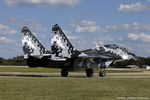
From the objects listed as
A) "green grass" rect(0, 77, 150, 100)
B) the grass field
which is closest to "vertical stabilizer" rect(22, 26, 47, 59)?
the grass field

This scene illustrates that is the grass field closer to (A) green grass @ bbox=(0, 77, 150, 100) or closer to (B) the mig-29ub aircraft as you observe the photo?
(A) green grass @ bbox=(0, 77, 150, 100)

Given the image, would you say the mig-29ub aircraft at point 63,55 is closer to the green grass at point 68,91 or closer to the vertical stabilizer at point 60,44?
the vertical stabilizer at point 60,44

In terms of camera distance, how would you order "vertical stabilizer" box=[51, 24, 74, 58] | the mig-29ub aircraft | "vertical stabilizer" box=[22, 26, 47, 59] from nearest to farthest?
1. the mig-29ub aircraft
2. "vertical stabilizer" box=[51, 24, 74, 58]
3. "vertical stabilizer" box=[22, 26, 47, 59]

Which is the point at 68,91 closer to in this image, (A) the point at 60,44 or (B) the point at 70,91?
(B) the point at 70,91

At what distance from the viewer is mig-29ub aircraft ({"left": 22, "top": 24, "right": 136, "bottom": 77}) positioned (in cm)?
3052

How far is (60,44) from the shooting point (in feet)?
102

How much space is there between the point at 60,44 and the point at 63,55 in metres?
1.43

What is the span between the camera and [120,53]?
110ft

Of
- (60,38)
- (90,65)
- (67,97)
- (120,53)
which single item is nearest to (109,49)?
(120,53)

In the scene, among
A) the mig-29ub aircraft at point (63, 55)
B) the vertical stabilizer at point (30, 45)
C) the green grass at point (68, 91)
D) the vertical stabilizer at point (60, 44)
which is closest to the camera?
the green grass at point (68, 91)

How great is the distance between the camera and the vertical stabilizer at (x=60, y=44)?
30.9 metres

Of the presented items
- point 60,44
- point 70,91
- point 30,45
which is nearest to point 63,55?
point 60,44

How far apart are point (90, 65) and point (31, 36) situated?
851cm

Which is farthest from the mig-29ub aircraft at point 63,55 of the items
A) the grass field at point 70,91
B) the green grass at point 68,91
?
the green grass at point 68,91
